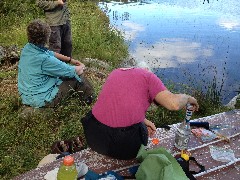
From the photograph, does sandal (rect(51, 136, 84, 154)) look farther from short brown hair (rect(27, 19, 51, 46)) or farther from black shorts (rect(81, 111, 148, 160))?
short brown hair (rect(27, 19, 51, 46))

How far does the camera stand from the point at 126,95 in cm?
283

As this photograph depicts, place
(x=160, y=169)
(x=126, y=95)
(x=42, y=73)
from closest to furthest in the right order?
Answer: (x=160, y=169) → (x=126, y=95) → (x=42, y=73)

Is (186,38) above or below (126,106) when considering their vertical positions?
below

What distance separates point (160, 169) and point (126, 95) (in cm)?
69

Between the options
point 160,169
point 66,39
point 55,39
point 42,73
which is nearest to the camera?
point 160,169

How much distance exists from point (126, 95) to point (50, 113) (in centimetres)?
202

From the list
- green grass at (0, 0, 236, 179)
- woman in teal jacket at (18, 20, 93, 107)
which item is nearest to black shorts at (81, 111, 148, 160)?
green grass at (0, 0, 236, 179)

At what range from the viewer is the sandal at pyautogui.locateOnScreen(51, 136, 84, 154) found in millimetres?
3636

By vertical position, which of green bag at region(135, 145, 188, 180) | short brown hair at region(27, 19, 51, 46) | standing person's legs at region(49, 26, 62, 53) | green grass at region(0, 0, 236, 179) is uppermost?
short brown hair at region(27, 19, 51, 46)

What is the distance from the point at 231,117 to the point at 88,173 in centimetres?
184

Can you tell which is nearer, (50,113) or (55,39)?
(50,113)

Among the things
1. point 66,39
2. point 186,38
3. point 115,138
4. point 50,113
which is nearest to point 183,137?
point 115,138

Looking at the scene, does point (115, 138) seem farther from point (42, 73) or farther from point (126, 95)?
point (42, 73)

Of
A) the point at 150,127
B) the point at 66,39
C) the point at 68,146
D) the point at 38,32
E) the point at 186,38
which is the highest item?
the point at 38,32
